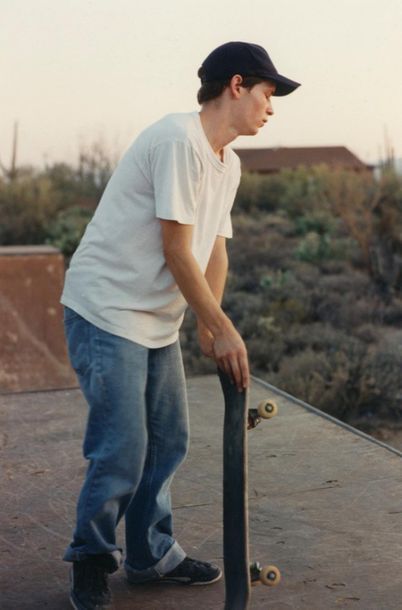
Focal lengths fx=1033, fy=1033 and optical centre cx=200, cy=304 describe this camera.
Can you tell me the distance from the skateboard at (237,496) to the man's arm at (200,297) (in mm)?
60

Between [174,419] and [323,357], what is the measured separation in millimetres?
5482

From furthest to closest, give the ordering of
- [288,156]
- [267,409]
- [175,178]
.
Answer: [288,156] → [267,409] → [175,178]

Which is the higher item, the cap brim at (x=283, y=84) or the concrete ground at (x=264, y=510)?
the cap brim at (x=283, y=84)

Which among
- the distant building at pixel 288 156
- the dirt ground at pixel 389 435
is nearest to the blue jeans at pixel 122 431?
the dirt ground at pixel 389 435

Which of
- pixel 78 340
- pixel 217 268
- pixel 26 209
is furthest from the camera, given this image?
pixel 26 209

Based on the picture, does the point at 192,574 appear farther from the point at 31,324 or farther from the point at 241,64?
the point at 31,324

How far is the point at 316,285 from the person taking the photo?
13406 millimetres

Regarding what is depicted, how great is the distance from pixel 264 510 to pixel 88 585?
1.11m

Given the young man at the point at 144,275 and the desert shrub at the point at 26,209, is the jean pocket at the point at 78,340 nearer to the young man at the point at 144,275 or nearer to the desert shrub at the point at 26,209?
the young man at the point at 144,275

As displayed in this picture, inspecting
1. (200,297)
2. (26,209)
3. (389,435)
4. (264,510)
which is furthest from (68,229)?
(200,297)

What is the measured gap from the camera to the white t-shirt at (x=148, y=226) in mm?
2818

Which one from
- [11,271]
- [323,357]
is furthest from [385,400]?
[11,271]

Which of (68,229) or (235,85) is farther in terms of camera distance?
(68,229)

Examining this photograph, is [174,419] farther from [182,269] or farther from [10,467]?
[10,467]
